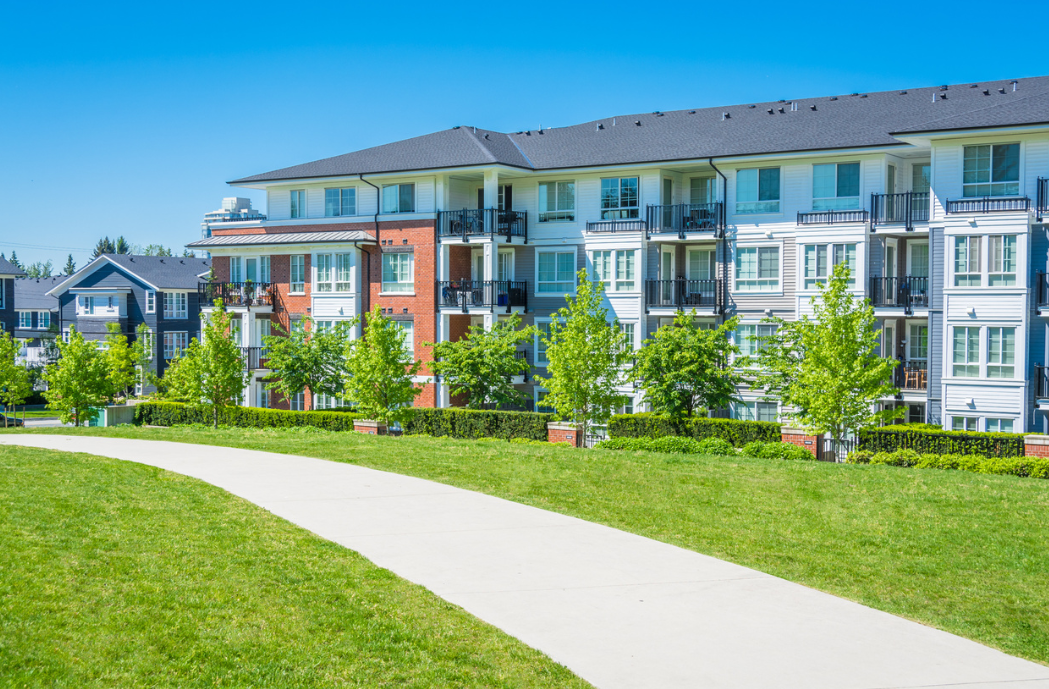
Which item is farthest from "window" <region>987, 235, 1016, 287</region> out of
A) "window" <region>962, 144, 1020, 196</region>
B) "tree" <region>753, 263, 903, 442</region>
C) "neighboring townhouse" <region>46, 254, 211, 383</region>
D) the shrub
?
"neighboring townhouse" <region>46, 254, 211, 383</region>

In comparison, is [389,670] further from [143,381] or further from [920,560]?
[143,381]

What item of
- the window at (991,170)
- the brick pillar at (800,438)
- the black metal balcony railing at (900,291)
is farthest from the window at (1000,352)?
the brick pillar at (800,438)

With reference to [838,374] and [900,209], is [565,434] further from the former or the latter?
[900,209]

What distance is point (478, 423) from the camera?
109 feet

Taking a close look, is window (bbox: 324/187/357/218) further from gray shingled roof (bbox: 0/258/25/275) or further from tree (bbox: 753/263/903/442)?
gray shingled roof (bbox: 0/258/25/275)

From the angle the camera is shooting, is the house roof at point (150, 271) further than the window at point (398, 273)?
Yes

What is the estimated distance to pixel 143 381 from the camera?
2726 inches

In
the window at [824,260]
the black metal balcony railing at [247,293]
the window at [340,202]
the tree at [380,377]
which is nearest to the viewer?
the tree at [380,377]

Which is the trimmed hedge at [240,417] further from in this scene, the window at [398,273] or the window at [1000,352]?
the window at [1000,352]

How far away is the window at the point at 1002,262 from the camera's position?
3109 cm

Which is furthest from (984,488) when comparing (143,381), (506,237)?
(143,381)

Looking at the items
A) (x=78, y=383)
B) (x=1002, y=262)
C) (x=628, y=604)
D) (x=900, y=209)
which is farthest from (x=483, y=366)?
(x=628, y=604)

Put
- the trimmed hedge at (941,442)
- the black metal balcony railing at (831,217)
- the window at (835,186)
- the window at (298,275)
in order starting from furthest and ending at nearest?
the window at (298,275) → the window at (835,186) → the black metal balcony railing at (831,217) → the trimmed hedge at (941,442)

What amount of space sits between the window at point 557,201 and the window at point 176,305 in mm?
39108
